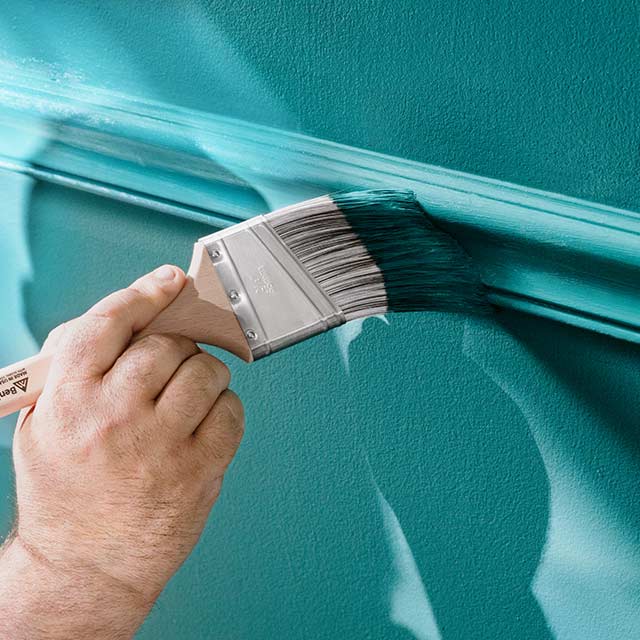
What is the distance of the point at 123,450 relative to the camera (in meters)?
0.69

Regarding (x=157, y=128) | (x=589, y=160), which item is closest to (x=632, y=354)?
(x=589, y=160)

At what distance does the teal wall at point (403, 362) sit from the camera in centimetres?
69

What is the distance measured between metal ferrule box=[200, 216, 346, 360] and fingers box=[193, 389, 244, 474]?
56 mm

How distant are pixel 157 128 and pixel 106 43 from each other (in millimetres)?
113

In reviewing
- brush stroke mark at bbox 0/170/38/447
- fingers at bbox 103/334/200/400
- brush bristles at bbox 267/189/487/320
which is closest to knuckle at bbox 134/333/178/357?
fingers at bbox 103/334/200/400

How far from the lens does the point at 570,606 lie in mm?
846

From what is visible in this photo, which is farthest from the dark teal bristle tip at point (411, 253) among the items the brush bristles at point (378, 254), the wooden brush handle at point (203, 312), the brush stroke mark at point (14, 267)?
the brush stroke mark at point (14, 267)

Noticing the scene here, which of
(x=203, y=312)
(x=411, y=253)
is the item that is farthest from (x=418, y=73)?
(x=203, y=312)

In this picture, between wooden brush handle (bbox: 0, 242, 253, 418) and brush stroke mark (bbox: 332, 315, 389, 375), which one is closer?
wooden brush handle (bbox: 0, 242, 253, 418)

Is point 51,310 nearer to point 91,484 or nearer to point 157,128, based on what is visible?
point 157,128

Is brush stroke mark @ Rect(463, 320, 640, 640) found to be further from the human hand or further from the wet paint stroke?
the human hand

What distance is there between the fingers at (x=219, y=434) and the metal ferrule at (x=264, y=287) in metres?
0.06

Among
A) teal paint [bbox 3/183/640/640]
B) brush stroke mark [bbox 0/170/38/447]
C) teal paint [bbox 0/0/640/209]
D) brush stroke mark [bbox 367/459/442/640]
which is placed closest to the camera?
teal paint [bbox 0/0/640/209]

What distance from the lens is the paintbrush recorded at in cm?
72
